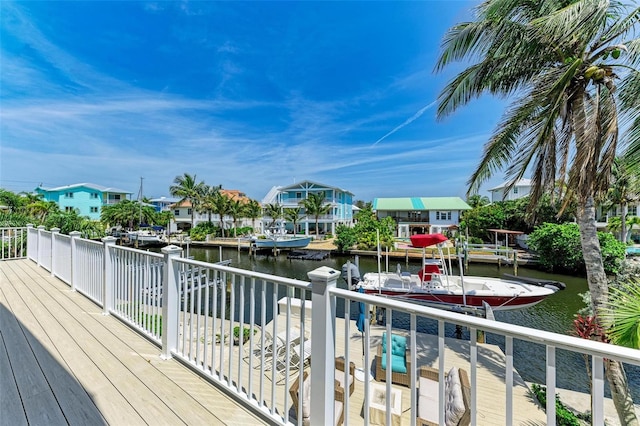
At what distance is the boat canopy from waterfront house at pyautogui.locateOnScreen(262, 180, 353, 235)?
22.2 meters

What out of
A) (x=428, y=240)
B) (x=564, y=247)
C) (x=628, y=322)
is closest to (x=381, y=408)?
(x=628, y=322)

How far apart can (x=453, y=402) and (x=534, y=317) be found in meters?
9.71

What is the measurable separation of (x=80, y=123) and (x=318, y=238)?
2060 cm

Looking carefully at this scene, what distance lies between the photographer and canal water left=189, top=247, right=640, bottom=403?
6285 mm

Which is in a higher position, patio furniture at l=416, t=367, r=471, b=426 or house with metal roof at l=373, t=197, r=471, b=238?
house with metal roof at l=373, t=197, r=471, b=238

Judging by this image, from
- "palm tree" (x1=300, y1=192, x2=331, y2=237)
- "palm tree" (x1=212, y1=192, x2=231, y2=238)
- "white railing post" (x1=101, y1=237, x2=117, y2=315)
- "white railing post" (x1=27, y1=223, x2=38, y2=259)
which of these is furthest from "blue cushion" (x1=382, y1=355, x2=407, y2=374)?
"palm tree" (x1=212, y1=192, x2=231, y2=238)

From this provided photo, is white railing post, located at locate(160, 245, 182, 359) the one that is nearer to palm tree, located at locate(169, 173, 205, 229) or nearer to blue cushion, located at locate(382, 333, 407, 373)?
blue cushion, located at locate(382, 333, 407, 373)

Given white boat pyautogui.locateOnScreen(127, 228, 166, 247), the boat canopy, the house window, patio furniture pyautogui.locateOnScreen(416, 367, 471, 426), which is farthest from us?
the house window

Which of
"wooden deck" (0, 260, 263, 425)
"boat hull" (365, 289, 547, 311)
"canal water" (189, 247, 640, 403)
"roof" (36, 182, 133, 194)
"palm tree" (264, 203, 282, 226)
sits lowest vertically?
"canal water" (189, 247, 640, 403)

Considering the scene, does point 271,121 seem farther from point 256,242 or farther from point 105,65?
point 105,65

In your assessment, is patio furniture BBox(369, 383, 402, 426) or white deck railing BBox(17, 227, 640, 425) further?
patio furniture BBox(369, 383, 402, 426)

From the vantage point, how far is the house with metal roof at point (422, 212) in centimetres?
2931

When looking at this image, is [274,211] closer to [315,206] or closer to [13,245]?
[315,206]

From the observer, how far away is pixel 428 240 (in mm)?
7926
